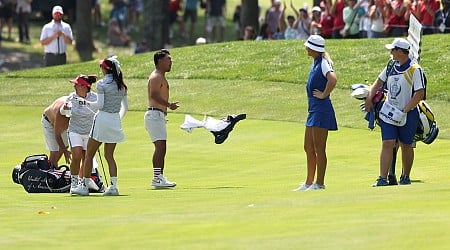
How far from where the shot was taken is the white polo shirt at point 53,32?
107 feet

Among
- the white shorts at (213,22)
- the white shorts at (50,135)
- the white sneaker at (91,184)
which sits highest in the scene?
the white shorts at (50,135)

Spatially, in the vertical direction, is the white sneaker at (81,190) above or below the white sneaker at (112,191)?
below

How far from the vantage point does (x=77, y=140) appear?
56.3ft

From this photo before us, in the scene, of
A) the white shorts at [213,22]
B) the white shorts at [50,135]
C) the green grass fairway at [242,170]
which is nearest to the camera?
the green grass fairway at [242,170]

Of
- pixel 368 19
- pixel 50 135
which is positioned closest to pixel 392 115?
pixel 50 135

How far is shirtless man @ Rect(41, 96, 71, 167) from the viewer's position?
58.3 ft

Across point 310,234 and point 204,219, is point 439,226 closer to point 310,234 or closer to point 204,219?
point 310,234

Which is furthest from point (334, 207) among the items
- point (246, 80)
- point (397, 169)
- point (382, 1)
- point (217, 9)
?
point (217, 9)

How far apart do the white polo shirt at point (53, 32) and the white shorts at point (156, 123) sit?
15235mm

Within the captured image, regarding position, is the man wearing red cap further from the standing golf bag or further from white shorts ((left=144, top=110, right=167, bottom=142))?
white shorts ((left=144, top=110, right=167, bottom=142))

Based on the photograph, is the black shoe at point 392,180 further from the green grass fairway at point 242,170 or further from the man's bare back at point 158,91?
the man's bare back at point 158,91

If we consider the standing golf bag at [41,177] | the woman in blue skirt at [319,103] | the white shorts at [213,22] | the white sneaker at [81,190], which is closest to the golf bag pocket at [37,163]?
the standing golf bag at [41,177]

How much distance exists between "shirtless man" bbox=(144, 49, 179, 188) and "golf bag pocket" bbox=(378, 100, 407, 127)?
2.74 metres

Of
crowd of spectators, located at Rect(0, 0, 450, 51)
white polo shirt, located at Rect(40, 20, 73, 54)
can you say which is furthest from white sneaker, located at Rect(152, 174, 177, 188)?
white polo shirt, located at Rect(40, 20, 73, 54)
